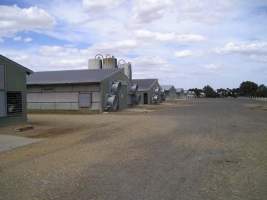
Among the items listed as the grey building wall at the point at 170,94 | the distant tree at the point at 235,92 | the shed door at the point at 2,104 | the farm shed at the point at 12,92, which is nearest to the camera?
the shed door at the point at 2,104

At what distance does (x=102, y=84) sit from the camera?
3766cm

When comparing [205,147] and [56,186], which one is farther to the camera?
[205,147]

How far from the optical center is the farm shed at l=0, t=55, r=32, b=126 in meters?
21.5

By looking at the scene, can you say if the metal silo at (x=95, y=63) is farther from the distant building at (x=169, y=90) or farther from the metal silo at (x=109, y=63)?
the distant building at (x=169, y=90)

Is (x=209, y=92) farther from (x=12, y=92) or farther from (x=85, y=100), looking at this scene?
(x=12, y=92)

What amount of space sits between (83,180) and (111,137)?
24.8 ft

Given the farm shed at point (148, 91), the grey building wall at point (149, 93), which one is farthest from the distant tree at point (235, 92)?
the grey building wall at point (149, 93)

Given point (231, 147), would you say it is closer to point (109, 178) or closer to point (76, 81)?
point (109, 178)

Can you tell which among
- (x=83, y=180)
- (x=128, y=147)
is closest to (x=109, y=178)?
(x=83, y=180)

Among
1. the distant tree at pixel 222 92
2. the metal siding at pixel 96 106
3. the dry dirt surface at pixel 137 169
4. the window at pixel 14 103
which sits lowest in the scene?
the dry dirt surface at pixel 137 169

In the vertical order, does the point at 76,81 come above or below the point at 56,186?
above

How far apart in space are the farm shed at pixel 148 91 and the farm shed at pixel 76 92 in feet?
77.7

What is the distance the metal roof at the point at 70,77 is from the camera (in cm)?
3792

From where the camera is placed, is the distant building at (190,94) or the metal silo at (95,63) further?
the distant building at (190,94)
